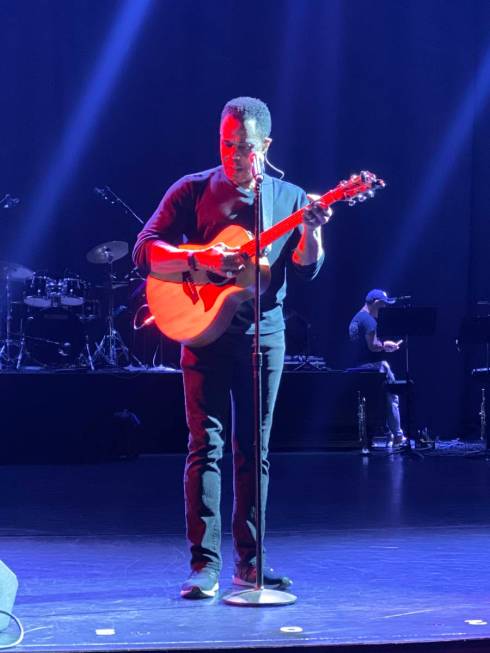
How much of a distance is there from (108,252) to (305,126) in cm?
298

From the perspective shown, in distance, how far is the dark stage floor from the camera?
3445mm

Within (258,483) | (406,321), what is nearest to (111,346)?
(406,321)

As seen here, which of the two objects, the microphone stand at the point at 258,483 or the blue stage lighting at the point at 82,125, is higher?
the blue stage lighting at the point at 82,125

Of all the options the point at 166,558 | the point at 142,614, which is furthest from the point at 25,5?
the point at 142,614

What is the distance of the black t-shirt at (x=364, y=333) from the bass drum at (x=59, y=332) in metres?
2.92

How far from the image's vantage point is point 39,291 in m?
11.7

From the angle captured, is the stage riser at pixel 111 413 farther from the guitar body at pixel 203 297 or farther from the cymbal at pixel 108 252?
the guitar body at pixel 203 297

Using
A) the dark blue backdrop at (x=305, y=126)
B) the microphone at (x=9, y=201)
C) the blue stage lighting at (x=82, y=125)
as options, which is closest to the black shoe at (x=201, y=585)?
the microphone at (x=9, y=201)

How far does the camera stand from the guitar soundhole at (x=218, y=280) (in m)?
4.05

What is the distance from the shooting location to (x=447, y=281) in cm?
1334

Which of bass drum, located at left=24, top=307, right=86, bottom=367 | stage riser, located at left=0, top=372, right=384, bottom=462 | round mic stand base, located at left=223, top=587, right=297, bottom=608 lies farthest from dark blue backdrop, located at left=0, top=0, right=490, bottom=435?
round mic stand base, located at left=223, top=587, right=297, bottom=608

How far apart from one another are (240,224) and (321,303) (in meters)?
9.07

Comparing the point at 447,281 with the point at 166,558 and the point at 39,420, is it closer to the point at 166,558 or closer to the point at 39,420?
the point at 39,420

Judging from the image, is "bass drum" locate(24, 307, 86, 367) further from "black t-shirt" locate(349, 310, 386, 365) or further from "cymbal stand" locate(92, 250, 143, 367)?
"black t-shirt" locate(349, 310, 386, 365)
